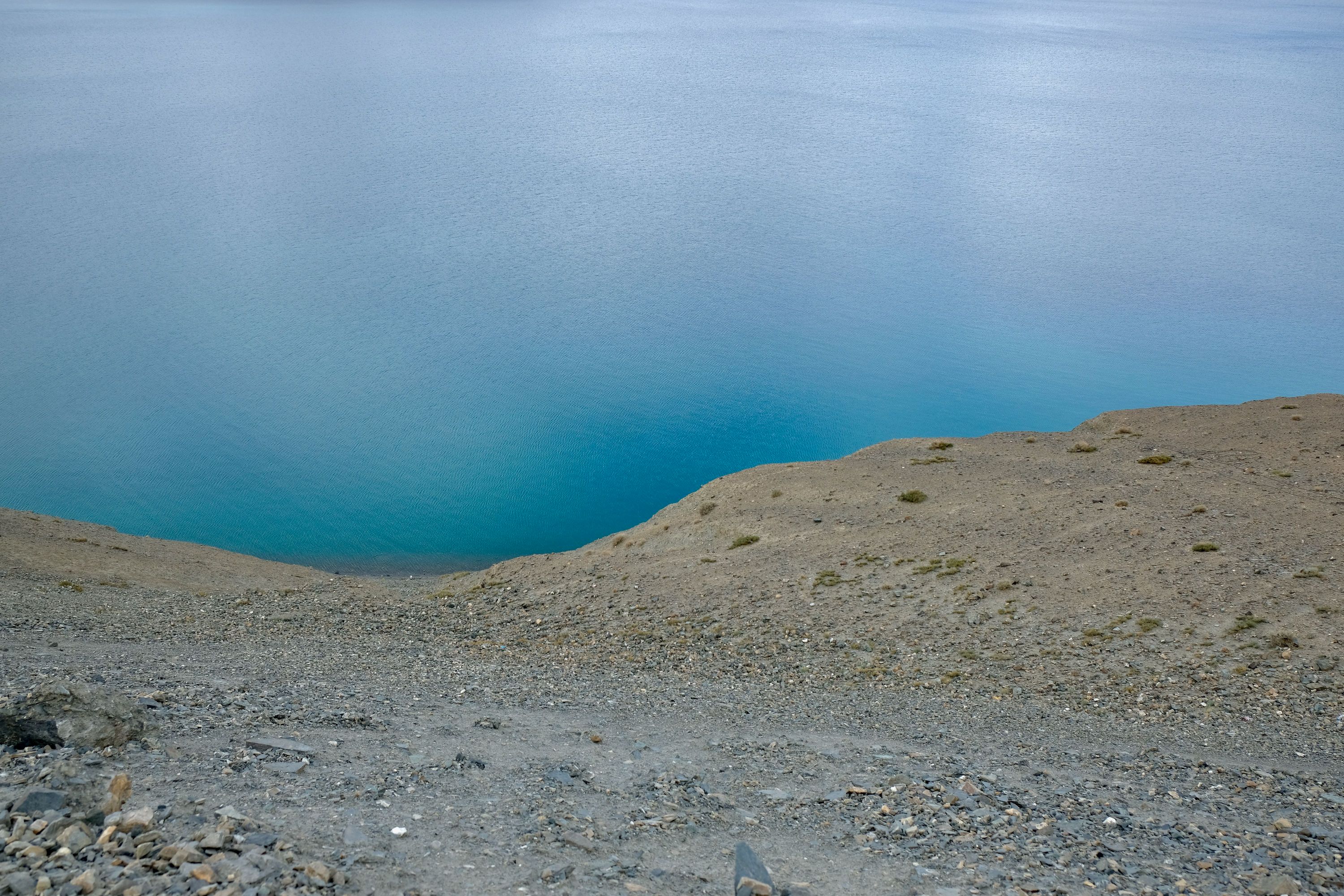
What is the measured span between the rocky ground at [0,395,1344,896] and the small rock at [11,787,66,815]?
0.08ft

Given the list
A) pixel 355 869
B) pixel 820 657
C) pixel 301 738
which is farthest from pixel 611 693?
pixel 355 869

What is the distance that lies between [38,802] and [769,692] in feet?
21.9

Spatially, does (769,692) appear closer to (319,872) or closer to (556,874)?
(556,874)

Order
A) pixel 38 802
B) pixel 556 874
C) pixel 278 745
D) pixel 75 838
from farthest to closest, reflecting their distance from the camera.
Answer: pixel 278 745
pixel 556 874
pixel 38 802
pixel 75 838

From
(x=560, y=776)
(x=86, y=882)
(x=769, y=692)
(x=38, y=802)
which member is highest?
(x=38, y=802)

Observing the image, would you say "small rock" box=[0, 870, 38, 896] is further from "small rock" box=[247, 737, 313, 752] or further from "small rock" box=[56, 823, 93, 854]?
"small rock" box=[247, 737, 313, 752]

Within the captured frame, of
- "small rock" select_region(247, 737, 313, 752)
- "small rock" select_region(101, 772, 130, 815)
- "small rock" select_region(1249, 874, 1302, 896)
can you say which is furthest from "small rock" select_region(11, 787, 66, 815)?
"small rock" select_region(1249, 874, 1302, 896)

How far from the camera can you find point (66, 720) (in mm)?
6867

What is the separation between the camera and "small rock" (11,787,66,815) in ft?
18.8

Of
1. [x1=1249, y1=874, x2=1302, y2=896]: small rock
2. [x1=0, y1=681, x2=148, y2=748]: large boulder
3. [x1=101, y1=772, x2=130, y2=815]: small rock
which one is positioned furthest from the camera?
[x1=0, y1=681, x2=148, y2=748]: large boulder

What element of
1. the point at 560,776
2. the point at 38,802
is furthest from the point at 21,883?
the point at 560,776

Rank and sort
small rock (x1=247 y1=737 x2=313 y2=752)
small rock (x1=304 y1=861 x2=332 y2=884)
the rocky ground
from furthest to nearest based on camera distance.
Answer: small rock (x1=247 y1=737 x2=313 y2=752), the rocky ground, small rock (x1=304 y1=861 x2=332 y2=884)

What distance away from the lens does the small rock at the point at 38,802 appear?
Result: 5742 millimetres

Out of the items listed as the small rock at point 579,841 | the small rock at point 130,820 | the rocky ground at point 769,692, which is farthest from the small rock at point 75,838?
the small rock at point 579,841
